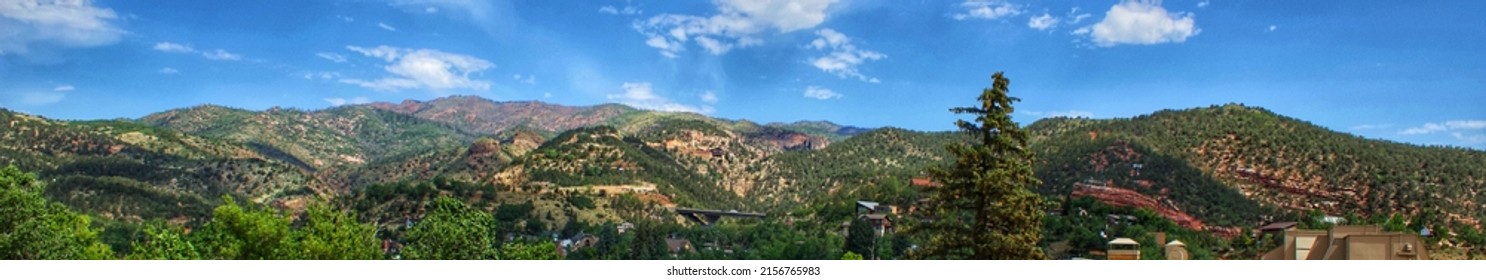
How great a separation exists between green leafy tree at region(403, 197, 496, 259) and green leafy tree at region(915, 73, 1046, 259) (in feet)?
20.8

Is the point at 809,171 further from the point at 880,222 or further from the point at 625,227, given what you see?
the point at 880,222

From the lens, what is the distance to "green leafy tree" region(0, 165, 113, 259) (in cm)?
1191

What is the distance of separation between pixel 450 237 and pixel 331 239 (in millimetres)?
1502

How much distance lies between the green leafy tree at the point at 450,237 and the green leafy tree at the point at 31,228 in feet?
12.7

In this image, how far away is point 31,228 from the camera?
1234 centimetres

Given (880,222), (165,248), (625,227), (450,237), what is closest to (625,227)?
(625,227)

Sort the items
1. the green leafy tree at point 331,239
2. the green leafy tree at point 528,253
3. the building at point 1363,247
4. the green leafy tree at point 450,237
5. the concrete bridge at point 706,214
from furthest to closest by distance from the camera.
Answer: the concrete bridge at point 706,214 → the green leafy tree at point 528,253 → the green leafy tree at point 450,237 → the green leafy tree at point 331,239 → the building at point 1363,247

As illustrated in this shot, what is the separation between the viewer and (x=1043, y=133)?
82.7 meters

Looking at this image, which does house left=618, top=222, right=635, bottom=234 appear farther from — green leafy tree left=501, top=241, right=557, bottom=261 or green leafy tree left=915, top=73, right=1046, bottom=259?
green leafy tree left=915, top=73, right=1046, bottom=259

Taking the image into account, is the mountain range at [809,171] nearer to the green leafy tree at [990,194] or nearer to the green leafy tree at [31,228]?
the green leafy tree at [990,194]

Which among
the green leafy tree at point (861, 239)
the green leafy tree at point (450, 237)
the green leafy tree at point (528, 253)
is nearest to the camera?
the green leafy tree at point (450, 237)

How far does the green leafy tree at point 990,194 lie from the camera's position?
10.7 m

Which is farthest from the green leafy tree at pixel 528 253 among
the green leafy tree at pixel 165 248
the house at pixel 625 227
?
the house at pixel 625 227

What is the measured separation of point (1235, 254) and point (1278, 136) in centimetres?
2837
